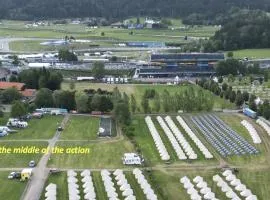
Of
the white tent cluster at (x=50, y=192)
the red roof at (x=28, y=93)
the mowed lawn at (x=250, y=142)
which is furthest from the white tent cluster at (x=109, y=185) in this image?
the red roof at (x=28, y=93)

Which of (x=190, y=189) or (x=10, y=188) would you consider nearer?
(x=190, y=189)

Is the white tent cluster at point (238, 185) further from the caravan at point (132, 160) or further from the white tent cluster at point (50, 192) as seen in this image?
the white tent cluster at point (50, 192)

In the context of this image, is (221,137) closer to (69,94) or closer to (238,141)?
(238,141)

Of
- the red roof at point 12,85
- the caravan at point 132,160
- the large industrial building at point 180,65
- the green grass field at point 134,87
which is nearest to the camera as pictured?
the caravan at point 132,160

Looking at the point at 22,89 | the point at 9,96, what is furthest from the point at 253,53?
the point at 9,96

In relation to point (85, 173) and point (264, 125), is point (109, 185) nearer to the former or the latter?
point (85, 173)

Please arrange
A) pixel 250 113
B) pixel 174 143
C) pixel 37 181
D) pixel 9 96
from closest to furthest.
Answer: pixel 37 181 → pixel 174 143 → pixel 250 113 → pixel 9 96

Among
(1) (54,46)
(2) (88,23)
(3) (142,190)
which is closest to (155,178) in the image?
(3) (142,190)
